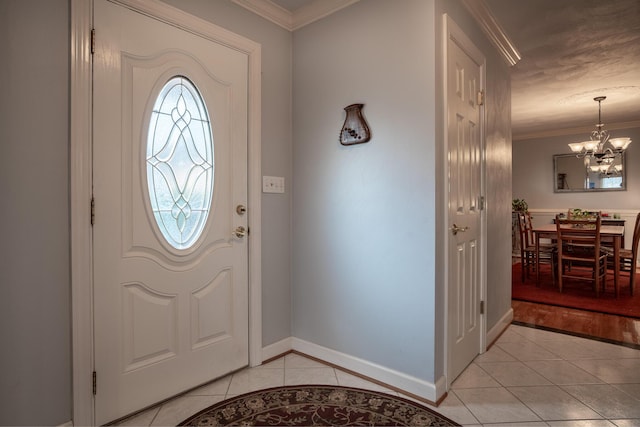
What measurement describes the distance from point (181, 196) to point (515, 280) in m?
4.79

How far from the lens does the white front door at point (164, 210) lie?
5.46 ft

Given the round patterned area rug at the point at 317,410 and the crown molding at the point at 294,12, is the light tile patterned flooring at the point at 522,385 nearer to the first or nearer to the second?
the round patterned area rug at the point at 317,410

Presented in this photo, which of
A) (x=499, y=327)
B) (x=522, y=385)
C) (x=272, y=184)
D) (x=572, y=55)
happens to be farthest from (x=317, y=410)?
(x=572, y=55)

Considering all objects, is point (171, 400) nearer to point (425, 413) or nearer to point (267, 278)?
point (267, 278)

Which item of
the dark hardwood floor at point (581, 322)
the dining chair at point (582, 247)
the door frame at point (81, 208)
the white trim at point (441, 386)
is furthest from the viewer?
the dining chair at point (582, 247)

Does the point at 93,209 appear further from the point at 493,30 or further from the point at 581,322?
the point at 581,322

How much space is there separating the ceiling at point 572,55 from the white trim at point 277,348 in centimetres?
232

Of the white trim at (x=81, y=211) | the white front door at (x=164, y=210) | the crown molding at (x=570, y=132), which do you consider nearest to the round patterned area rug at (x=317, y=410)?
the white front door at (x=164, y=210)

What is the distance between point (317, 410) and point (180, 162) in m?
1.51

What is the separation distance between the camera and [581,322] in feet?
10.6

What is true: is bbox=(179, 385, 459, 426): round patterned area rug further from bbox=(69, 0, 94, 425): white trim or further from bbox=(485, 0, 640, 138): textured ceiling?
bbox=(485, 0, 640, 138): textured ceiling

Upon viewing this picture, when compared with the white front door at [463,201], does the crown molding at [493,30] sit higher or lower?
A: higher

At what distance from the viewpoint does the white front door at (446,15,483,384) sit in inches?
80.6

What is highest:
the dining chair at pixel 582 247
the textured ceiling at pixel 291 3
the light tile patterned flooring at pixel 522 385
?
the textured ceiling at pixel 291 3
